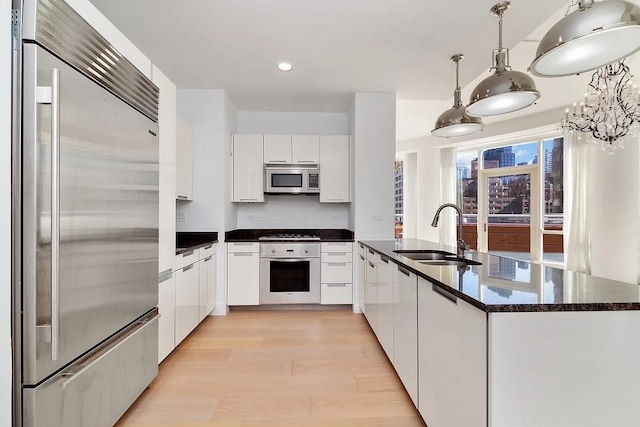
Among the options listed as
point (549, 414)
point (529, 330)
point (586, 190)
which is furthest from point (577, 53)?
point (586, 190)

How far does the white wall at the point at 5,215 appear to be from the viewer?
1092mm

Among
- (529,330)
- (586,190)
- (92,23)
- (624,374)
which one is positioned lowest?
(624,374)

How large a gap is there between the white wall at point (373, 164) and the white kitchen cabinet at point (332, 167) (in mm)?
302

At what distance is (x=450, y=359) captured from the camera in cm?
131

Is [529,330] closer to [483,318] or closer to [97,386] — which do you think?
[483,318]

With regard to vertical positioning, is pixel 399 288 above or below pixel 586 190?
below

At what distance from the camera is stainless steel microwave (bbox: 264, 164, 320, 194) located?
412cm

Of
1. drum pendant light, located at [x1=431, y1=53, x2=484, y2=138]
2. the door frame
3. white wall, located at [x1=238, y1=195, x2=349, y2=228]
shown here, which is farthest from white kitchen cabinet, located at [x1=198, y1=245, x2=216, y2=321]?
the door frame

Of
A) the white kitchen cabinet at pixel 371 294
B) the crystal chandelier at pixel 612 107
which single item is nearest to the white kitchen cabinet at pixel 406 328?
the white kitchen cabinet at pixel 371 294

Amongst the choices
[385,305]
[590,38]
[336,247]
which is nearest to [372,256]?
[385,305]

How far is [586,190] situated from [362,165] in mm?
3660

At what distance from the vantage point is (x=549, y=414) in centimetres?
105

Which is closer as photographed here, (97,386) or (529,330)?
(529,330)

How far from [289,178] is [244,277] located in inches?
53.1
